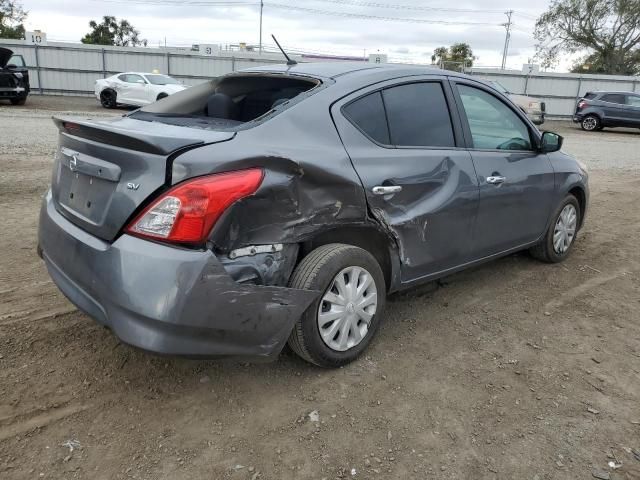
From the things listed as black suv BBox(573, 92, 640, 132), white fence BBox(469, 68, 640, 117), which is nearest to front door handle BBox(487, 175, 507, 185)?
black suv BBox(573, 92, 640, 132)

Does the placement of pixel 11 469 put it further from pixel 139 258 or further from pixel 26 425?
pixel 139 258

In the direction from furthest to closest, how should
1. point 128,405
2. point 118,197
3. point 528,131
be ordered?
1. point 528,131
2. point 128,405
3. point 118,197

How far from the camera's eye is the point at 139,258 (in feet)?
7.60

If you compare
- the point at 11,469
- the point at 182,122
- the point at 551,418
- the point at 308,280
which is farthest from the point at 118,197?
the point at 551,418

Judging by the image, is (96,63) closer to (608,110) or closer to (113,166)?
(608,110)

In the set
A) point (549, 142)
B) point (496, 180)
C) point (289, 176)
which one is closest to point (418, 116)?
point (496, 180)

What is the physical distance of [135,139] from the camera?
2.42m

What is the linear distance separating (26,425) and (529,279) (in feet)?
12.3

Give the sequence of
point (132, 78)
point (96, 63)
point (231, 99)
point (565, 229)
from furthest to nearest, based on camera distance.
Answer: point (96, 63)
point (132, 78)
point (565, 229)
point (231, 99)

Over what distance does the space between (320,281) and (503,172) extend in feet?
6.09

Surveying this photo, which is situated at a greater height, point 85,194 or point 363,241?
point 85,194

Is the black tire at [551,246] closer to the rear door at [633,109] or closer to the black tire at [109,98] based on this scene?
the black tire at [109,98]

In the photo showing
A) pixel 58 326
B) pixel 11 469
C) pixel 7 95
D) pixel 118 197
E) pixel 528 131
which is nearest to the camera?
pixel 11 469

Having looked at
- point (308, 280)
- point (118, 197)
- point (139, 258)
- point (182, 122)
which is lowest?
point (308, 280)
